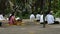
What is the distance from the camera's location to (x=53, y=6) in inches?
1181

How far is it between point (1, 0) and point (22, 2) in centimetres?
185

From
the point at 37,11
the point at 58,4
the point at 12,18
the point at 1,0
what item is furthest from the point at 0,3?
the point at 37,11

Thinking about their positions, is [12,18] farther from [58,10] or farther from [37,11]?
[37,11]

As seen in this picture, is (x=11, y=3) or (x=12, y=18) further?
(x=11, y=3)

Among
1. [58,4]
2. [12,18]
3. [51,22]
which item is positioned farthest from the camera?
[58,4]

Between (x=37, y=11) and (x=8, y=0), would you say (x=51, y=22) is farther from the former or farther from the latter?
(x=37, y=11)

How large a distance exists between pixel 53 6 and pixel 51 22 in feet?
36.7

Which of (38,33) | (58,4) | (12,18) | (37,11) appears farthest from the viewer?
(37,11)

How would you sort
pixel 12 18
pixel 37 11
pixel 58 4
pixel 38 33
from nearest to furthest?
1. pixel 38 33
2. pixel 12 18
3. pixel 58 4
4. pixel 37 11

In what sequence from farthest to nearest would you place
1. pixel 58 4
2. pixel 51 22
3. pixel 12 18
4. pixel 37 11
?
1. pixel 37 11
2. pixel 58 4
3. pixel 51 22
4. pixel 12 18

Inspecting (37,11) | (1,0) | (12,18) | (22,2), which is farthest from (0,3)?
(37,11)

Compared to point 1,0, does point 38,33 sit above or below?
below

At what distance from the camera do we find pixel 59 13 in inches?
1096

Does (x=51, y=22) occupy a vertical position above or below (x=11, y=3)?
below
